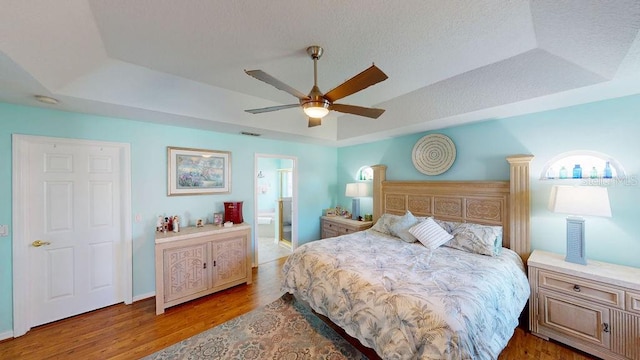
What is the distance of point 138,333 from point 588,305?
4343mm

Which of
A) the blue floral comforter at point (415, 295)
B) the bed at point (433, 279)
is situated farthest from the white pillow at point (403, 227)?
the blue floral comforter at point (415, 295)

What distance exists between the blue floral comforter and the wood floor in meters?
0.46

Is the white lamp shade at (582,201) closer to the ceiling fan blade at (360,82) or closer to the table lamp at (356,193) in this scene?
the ceiling fan blade at (360,82)

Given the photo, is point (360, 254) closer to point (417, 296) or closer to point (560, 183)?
point (417, 296)

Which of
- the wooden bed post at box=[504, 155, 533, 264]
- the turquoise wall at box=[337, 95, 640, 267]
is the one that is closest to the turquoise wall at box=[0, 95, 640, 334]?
the turquoise wall at box=[337, 95, 640, 267]

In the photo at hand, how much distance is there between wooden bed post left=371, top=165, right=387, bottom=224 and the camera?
411cm

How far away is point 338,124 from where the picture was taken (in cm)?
433

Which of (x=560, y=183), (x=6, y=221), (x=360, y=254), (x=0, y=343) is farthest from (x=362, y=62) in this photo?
(x=0, y=343)

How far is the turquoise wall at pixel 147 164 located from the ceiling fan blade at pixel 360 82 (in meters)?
2.52

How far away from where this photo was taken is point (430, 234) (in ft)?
9.34

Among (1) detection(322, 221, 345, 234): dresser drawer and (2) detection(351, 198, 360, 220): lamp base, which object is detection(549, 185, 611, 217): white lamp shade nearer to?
(2) detection(351, 198, 360, 220): lamp base

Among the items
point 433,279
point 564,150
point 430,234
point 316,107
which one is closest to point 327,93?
point 316,107

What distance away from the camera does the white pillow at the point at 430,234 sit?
2.78 metres

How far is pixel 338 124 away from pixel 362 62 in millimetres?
2126
